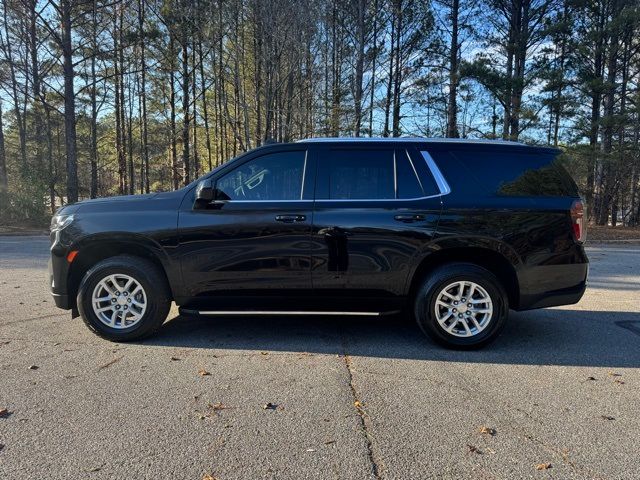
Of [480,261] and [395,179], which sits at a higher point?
[395,179]

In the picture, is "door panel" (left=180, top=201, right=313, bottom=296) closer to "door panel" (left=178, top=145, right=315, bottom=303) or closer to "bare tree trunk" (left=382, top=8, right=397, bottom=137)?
"door panel" (left=178, top=145, right=315, bottom=303)

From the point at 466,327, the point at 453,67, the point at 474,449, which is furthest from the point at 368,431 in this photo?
the point at 453,67

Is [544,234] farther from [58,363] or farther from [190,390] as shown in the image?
[58,363]

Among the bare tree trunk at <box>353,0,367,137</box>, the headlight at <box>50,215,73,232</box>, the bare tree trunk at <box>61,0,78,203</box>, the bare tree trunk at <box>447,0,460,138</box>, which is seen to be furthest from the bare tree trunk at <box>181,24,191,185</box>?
the headlight at <box>50,215,73,232</box>

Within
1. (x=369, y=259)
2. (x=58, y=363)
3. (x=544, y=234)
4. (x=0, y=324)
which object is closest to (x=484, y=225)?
(x=544, y=234)

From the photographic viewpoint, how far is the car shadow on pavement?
440 centimetres

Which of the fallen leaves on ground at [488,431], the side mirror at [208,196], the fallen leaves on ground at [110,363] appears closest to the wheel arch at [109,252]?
the side mirror at [208,196]

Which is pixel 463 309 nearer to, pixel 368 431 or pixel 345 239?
pixel 345 239

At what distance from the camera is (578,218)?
4535 millimetres

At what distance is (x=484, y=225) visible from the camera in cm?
449

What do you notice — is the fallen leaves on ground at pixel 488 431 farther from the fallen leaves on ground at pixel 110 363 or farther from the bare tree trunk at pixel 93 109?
the bare tree trunk at pixel 93 109

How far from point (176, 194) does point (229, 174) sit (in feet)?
1.87

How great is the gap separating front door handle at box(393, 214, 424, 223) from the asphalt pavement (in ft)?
4.10

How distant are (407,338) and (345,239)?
1301mm
